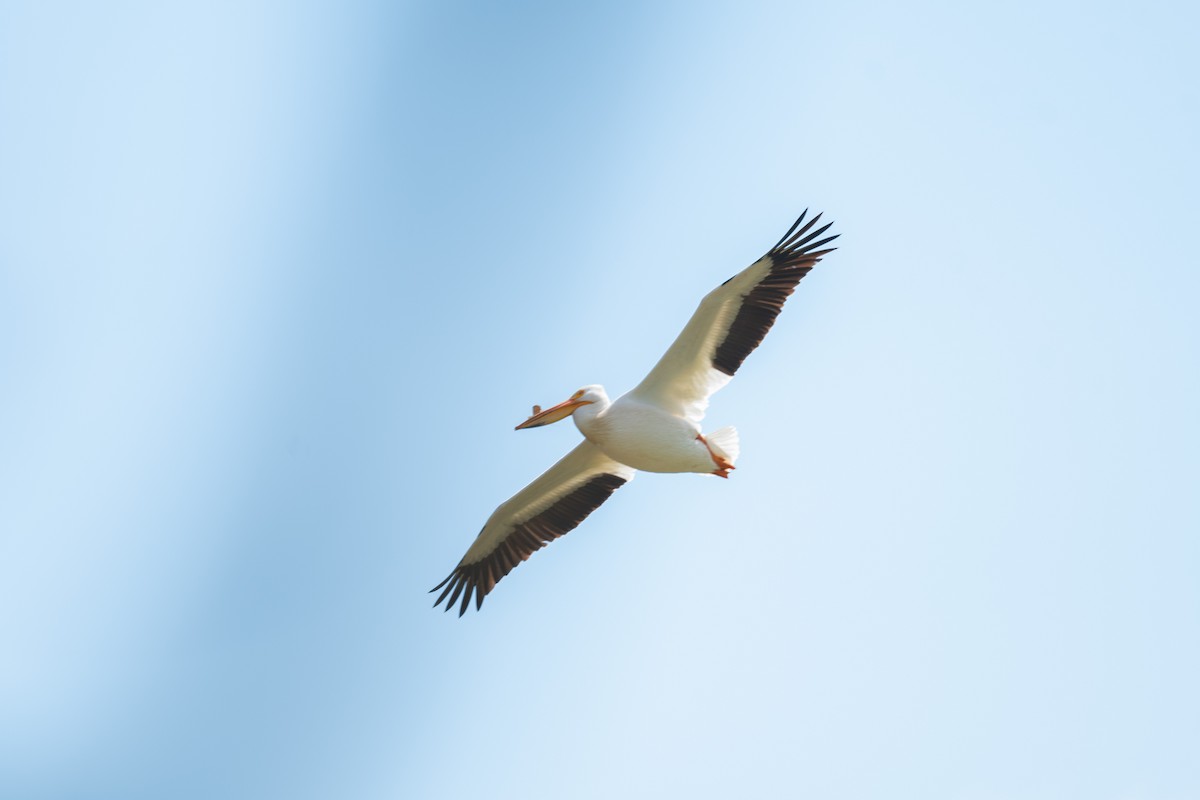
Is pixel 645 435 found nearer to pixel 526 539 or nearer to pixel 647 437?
pixel 647 437

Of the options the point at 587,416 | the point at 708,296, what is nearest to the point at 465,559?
the point at 587,416

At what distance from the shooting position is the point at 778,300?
1127 centimetres

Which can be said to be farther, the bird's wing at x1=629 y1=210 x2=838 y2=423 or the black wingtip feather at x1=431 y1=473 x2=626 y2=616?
the black wingtip feather at x1=431 y1=473 x2=626 y2=616

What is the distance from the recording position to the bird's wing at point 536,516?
1234cm

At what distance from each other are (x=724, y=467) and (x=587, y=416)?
1.12 metres

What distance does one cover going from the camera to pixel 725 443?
1155 centimetres

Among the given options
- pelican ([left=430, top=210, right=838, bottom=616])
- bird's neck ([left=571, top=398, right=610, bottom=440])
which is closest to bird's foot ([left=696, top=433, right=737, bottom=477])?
pelican ([left=430, top=210, right=838, bottom=616])

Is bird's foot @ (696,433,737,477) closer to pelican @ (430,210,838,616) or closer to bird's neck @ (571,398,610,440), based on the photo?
pelican @ (430,210,838,616)

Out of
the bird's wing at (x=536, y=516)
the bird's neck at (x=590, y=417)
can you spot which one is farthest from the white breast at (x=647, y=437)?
the bird's wing at (x=536, y=516)

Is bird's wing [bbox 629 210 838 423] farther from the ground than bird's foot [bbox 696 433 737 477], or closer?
farther from the ground

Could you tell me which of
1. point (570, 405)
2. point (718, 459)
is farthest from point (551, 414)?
point (718, 459)

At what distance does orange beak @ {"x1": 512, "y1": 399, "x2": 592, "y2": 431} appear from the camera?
1189 cm

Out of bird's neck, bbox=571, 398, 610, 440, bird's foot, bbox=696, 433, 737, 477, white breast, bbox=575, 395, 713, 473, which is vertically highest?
bird's neck, bbox=571, 398, 610, 440

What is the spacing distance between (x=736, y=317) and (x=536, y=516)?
2574 millimetres
